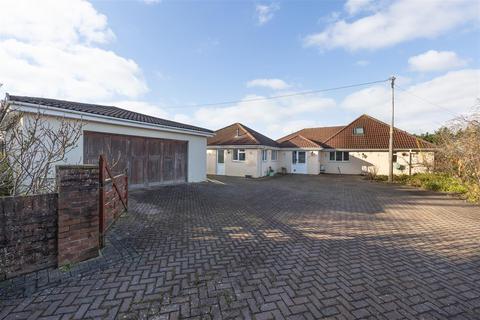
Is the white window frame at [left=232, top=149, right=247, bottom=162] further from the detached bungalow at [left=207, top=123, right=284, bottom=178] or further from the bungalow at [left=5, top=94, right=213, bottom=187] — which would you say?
the bungalow at [left=5, top=94, right=213, bottom=187]

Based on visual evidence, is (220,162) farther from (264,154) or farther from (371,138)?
(371,138)

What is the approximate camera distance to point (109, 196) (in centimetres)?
517

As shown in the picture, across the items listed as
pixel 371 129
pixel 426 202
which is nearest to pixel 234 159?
pixel 426 202

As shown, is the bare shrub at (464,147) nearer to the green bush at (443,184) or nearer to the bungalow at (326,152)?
the green bush at (443,184)

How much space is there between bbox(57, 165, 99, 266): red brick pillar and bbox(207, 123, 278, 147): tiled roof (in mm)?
15030

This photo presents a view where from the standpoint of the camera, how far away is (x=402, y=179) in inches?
677

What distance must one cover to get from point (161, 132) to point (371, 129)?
20.9 m

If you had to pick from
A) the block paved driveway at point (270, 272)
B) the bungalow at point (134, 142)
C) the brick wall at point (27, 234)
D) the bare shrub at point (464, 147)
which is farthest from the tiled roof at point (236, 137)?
the brick wall at point (27, 234)

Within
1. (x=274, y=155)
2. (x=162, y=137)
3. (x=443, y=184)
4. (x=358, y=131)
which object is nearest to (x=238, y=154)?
(x=274, y=155)

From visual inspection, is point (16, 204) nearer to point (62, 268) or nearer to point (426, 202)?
point (62, 268)

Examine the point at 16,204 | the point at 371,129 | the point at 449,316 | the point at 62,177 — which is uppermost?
the point at 371,129

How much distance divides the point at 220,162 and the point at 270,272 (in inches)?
654

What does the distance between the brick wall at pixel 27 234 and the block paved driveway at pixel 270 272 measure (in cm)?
41

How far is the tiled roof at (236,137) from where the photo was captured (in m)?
19.0
